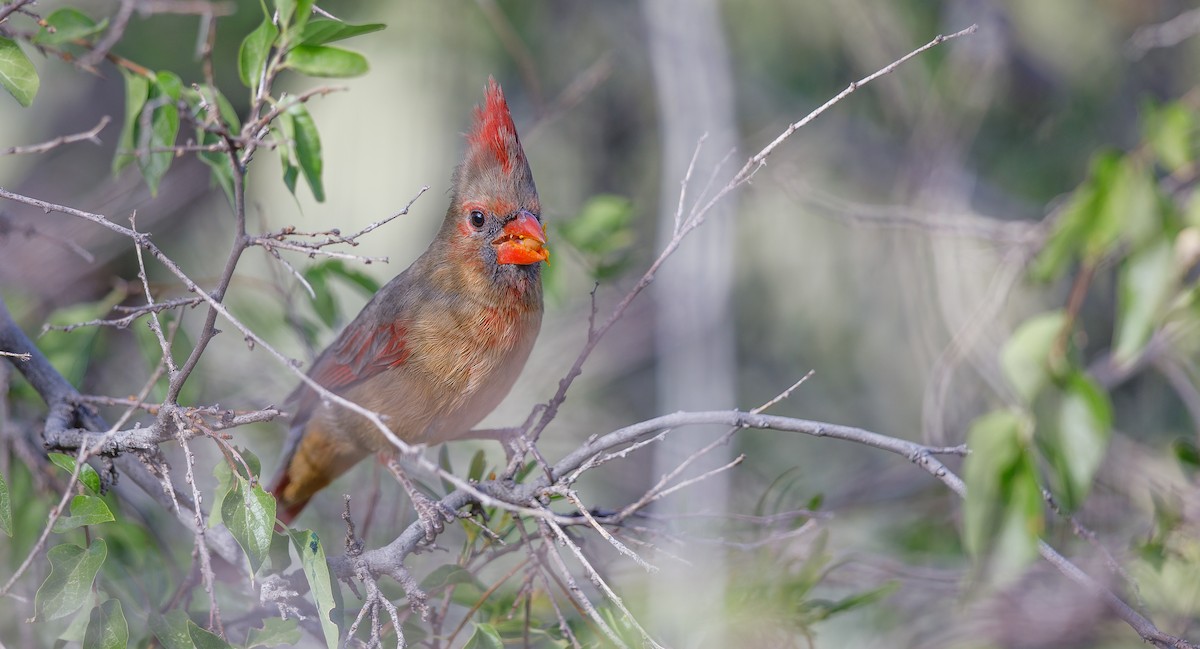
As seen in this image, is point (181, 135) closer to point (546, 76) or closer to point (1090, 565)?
point (546, 76)

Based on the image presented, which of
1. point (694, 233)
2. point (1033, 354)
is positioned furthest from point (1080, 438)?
point (694, 233)

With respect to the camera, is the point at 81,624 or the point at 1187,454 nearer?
the point at 81,624

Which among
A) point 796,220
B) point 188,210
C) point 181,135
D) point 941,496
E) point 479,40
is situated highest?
point 479,40

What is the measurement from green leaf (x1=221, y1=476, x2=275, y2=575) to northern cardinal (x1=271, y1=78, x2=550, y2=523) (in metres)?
0.95

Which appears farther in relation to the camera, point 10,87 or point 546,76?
point 546,76

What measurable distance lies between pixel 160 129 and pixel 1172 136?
201 centimetres

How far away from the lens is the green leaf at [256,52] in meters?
2.02

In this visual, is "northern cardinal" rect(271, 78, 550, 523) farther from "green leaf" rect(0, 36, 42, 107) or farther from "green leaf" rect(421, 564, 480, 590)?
"green leaf" rect(0, 36, 42, 107)

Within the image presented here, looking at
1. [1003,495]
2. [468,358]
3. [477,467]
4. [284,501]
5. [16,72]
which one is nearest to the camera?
[1003,495]

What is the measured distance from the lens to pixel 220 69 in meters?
5.22

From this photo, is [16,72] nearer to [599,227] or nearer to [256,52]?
[256,52]

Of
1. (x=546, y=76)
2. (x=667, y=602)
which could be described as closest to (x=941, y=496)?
(x=667, y=602)

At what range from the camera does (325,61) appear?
2133mm

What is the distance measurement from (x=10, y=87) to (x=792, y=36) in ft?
14.5
